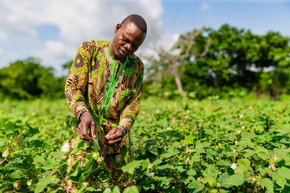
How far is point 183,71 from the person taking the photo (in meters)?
24.6

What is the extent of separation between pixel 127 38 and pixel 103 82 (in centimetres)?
38

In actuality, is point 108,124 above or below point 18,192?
above

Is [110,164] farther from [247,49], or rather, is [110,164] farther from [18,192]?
[247,49]

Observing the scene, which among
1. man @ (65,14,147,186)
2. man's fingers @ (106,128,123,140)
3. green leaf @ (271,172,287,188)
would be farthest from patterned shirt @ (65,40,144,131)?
green leaf @ (271,172,287,188)

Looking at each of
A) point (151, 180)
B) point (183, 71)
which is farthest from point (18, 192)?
point (183, 71)

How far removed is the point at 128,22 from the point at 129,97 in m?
0.57

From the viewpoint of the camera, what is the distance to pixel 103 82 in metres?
2.58

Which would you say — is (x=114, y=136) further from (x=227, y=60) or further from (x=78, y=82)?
(x=227, y=60)

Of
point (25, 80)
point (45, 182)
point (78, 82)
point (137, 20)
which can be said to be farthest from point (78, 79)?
point (25, 80)

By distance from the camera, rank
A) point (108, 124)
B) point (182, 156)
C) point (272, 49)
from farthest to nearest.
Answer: point (272, 49)
point (182, 156)
point (108, 124)

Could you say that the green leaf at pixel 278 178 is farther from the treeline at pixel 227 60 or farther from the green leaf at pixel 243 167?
the treeline at pixel 227 60

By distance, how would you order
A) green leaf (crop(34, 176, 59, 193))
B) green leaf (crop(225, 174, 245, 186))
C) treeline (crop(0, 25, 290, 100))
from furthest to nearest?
treeline (crop(0, 25, 290, 100)) → green leaf (crop(225, 174, 245, 186)) → green leaf (crop(34, 176, 59, 193))

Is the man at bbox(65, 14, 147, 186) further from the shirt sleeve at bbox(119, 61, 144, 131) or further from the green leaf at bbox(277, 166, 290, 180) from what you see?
the green leaf at bbox(277, 166, 290, 180)

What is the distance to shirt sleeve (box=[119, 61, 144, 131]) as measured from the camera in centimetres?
253
